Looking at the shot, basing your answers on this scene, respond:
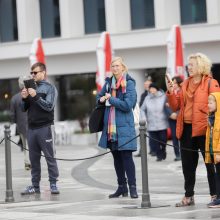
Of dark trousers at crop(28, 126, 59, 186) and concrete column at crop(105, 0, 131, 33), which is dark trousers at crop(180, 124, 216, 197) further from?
concrete column at crop(105, 0, 131, 33)

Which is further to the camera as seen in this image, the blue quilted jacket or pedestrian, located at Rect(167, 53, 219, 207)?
the blue quilted jacket

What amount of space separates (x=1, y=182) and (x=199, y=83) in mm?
6480

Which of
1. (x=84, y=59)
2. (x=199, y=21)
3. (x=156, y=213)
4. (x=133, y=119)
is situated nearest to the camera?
(x=156, y=213)

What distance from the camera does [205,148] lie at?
12.0m

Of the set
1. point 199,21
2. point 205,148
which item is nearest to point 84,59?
point 199,21

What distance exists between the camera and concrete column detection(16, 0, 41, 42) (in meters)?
43.9

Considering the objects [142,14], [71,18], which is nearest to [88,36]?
[71,18]

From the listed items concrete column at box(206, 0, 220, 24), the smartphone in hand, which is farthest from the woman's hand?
concrete column at box(206, 0, 220, 24)

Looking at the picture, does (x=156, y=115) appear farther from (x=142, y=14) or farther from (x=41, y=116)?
(x=142, y=14)

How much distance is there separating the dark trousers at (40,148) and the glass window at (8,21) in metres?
30.6

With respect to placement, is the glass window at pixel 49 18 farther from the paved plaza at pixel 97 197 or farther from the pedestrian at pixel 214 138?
the pedestrian at pixel 214 138

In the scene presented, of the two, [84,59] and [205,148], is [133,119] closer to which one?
[205,148]

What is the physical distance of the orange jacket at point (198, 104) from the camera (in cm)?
1199

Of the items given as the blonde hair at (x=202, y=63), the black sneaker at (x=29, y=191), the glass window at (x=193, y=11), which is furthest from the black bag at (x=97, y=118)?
the glass window at (x=193, y=11)
